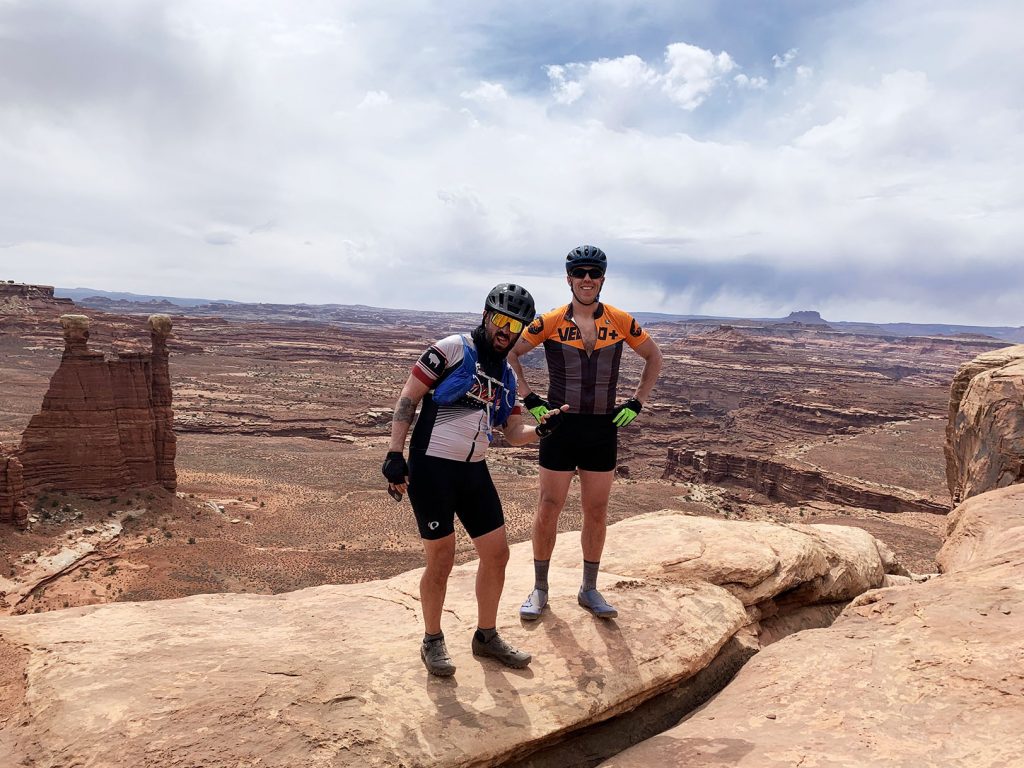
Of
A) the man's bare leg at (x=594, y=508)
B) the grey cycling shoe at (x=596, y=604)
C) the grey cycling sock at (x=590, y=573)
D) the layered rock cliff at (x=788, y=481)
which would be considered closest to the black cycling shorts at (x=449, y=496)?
the man's bare leg at (x=594, y=508)

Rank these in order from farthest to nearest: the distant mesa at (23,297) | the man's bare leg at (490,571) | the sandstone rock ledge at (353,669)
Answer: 1. the distant mesa at (23,297)
2. the man's bare leg at (490,571)
3. the sandstone rock ledge at (353,669)

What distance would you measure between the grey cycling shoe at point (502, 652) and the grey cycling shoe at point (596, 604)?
0.90m

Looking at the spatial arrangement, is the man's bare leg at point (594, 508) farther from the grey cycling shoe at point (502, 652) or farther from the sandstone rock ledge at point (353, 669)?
the grey cycling shoe at point (502, 652)

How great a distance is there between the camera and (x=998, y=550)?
21.4ft

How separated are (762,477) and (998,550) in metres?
35.3

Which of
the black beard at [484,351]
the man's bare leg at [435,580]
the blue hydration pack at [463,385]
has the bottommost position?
the man's bare leg at [435,580]

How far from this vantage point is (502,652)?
4152 millimetres

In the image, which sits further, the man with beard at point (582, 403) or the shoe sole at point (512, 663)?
the man with beard at point (582, 403)

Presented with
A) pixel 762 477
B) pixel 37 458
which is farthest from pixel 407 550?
pixel 762 477

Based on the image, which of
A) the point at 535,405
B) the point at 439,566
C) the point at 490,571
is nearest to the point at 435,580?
the point at 439,566

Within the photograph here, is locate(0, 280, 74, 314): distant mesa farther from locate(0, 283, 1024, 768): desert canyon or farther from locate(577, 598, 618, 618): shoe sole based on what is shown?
locate(577, 598, 618, 618): shoe sole

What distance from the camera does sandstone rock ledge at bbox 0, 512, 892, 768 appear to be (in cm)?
319

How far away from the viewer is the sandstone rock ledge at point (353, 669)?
3.19 metres

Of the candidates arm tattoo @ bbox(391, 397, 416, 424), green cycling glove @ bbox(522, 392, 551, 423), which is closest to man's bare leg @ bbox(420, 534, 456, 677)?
arm tattoo @ bbox(391, 397, 416, 424)
